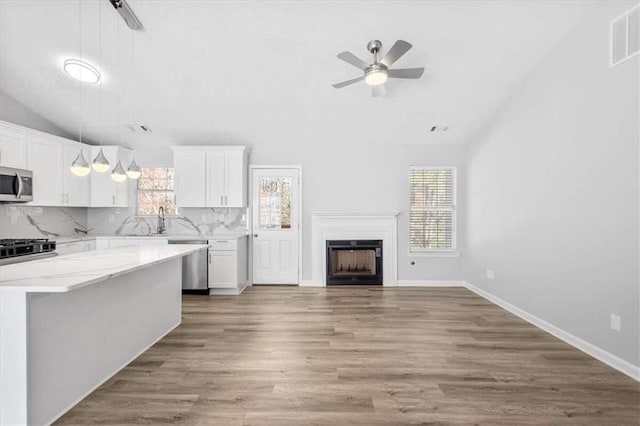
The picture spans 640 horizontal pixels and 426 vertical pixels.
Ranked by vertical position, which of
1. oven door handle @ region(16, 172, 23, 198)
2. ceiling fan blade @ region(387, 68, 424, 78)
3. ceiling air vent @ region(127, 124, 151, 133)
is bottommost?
oven door handle @ region(16, 172, 23, 198)

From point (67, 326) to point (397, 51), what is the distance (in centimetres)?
331

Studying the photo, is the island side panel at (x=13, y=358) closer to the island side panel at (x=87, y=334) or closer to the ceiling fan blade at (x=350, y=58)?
the island side panel at (x=87, y=334)

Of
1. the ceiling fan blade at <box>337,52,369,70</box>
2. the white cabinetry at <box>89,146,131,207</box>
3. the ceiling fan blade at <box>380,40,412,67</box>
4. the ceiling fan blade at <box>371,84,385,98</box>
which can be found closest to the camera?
the ceiling fan blade at <box>380,40,412,67</box>

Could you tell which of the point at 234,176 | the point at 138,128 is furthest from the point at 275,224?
the point at 138,128

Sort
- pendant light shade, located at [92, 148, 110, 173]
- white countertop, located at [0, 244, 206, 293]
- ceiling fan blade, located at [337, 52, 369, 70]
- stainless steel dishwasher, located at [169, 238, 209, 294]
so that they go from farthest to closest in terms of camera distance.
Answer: stainless steel dishwasher, located at [169, 238, 209, 294] < ceiling fan blade, located at [337, 52, 369, 70] < pendant light shade, located at [92, 148, 110, 173] < white countertop, located at [0, 244, 206, 293]

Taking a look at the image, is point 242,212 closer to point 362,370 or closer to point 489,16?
point 362,370

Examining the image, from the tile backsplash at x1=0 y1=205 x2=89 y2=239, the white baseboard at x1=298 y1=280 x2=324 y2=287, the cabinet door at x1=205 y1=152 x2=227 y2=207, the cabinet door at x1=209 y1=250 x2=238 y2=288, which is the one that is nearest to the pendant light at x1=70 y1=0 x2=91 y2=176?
the tile backsplash at x1=0 y1=205 x2=89 y2=239

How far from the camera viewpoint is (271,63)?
3834 mm

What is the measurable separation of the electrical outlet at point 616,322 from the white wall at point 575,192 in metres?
0.04

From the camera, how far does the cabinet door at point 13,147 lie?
12.9 ft

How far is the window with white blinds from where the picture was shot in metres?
5.68

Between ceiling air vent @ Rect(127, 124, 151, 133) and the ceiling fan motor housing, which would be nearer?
the ceiling fan motor housing

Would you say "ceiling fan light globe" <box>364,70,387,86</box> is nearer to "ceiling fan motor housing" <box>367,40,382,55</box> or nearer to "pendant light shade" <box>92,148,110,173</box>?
"ceiling fan motor housing" <box>367,40,382,55</box>

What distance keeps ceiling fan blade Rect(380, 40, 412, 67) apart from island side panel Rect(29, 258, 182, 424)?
3.04 meters
